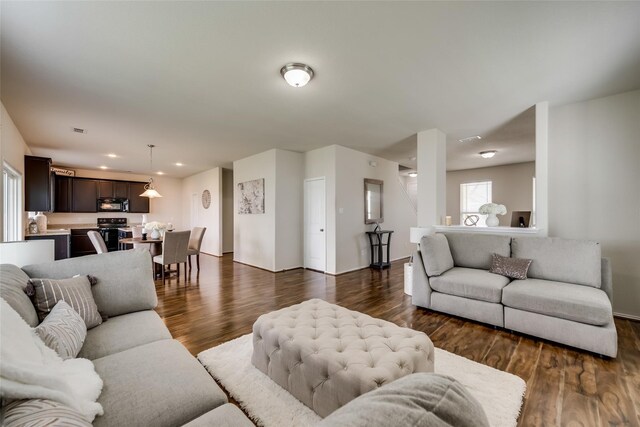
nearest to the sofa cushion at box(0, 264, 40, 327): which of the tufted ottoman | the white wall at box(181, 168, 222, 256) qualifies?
the tufted ottoman

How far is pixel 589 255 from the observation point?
2688mm

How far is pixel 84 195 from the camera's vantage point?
24.5 feet

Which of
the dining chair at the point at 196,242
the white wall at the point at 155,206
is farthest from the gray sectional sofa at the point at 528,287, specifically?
the white wall at the point at 155,206

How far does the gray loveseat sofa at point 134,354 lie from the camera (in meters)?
1.03

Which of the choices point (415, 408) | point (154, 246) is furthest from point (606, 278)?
point (154, 246)

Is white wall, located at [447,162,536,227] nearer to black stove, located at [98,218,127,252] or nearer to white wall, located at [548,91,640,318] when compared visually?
white wall, located at [548,91,640,318]

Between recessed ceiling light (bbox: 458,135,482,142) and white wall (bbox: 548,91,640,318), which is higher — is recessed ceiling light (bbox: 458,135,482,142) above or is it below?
above

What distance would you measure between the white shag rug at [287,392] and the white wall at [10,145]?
325cm

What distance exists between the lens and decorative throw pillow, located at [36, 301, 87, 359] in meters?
1.28

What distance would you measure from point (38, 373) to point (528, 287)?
11.3 feet

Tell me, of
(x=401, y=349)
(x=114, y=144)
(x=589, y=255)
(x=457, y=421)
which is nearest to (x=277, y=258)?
(x=114, y=144)

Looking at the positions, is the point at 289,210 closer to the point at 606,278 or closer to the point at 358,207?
the point at 358,207

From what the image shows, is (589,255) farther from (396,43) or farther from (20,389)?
(20,389)

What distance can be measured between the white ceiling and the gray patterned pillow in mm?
2133
